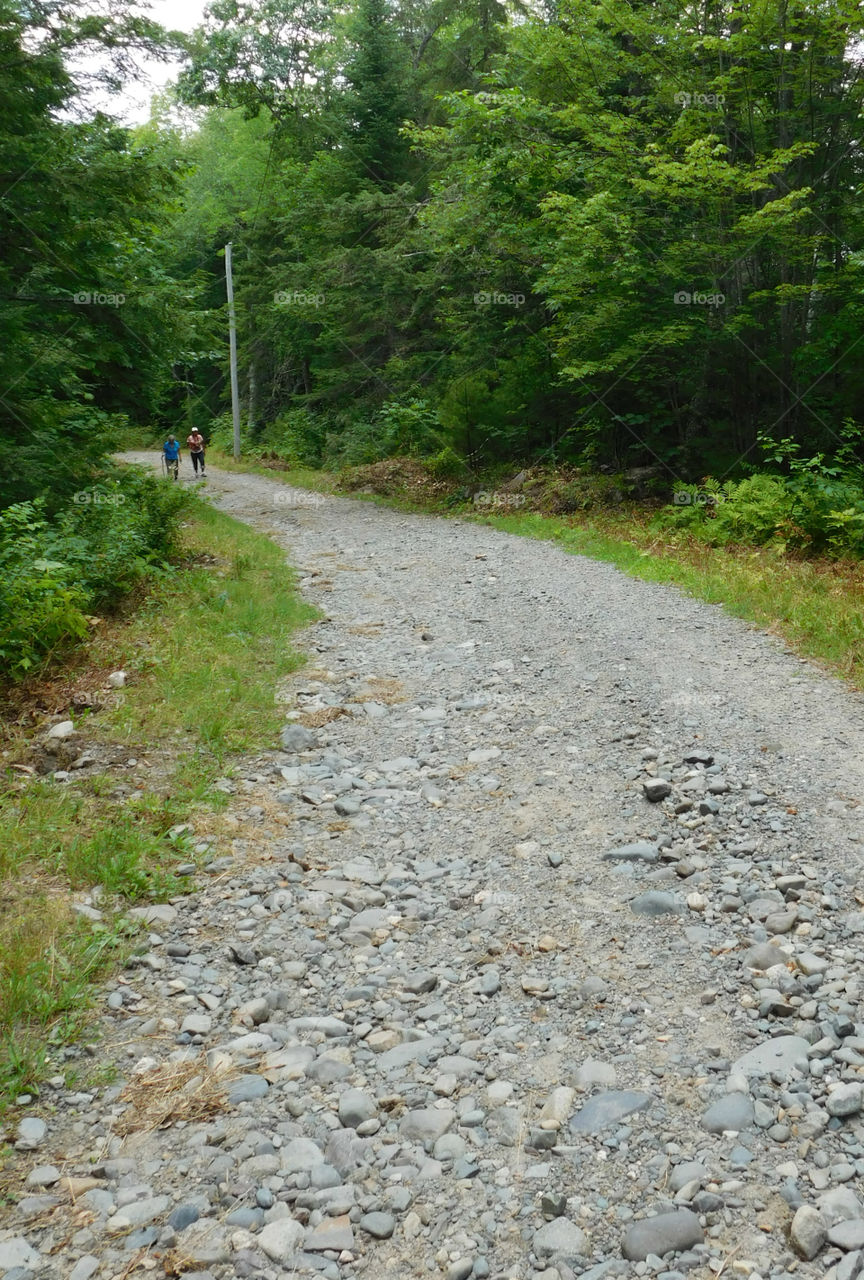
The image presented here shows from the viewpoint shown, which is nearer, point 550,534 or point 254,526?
point 550,534

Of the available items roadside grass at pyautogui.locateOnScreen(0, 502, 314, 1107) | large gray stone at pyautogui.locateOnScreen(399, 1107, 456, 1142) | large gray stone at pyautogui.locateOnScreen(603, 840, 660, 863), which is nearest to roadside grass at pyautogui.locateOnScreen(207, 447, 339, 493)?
roadside grass at pyautogui.locateOnScreen(0, 502, 314, 1107)

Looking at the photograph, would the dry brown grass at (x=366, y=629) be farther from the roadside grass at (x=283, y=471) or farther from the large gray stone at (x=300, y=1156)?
the roadside grass at (x=283, y=471)

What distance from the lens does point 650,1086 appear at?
324 cm

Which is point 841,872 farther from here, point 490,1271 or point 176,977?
point 176,977

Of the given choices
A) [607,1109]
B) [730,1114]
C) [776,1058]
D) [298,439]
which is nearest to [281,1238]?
[607,1109]

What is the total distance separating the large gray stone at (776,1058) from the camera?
324cm

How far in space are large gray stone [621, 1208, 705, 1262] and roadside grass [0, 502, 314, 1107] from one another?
2197mm

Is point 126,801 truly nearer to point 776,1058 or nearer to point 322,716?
point 322,716

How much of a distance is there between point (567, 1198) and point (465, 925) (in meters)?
1.72

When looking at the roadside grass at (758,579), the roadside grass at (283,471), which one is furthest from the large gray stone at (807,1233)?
the roadside grass at (283,471)

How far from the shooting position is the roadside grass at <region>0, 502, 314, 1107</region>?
12.6ft

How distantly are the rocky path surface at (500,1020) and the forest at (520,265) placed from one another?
182 inches

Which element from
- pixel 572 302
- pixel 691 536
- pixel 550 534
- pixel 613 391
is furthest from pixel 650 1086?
pixel 613 391

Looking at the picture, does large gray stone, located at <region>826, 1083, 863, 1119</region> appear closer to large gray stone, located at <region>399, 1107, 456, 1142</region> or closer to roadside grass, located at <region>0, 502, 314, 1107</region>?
large gray stone, located at <region>399, 1107, 456, 1142</region>
